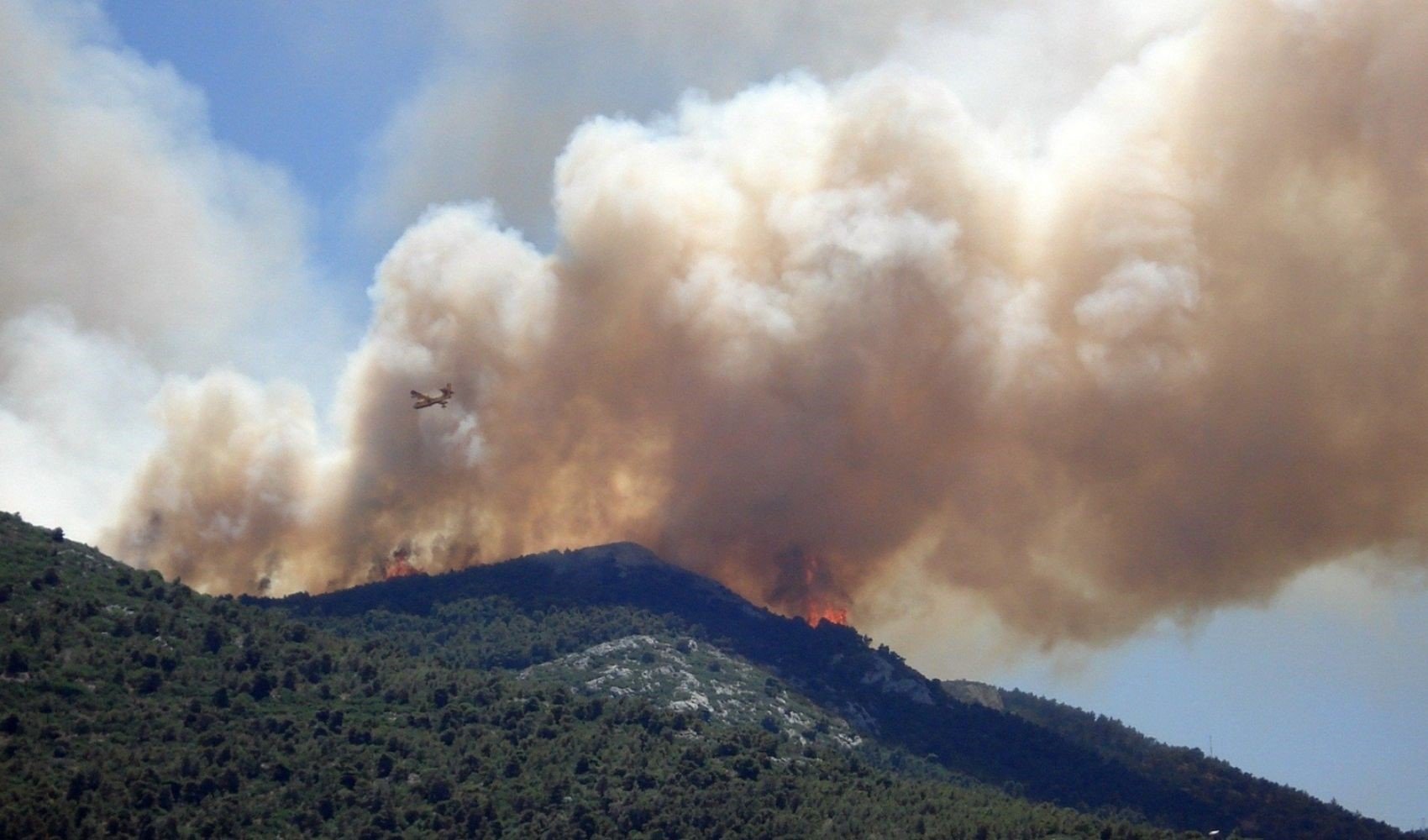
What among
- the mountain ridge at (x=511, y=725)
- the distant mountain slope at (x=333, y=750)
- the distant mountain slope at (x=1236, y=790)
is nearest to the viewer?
the distant mountain slope at (x=333, y=750)

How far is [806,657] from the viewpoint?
18325 centimetres

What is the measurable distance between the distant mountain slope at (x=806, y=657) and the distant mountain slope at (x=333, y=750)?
56.8 ft

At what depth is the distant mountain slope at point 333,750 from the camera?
408ft

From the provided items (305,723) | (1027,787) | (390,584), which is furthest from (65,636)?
(1027,787)

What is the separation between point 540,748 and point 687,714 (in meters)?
14.9

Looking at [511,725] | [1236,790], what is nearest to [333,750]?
[511,725]

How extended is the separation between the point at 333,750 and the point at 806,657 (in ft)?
193

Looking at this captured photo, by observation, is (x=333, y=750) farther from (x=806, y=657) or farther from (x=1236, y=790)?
(x=1236, y=790)

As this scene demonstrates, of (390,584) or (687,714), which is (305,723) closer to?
(687,714)

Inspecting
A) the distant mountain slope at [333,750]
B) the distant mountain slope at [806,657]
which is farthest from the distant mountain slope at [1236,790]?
the distant mountain slope at [333,750]

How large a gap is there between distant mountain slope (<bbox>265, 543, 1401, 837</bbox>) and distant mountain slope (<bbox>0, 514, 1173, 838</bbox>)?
17.3 m

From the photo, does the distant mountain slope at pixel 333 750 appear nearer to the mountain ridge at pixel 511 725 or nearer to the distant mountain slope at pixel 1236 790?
the mountain ridge at pixel 511 725

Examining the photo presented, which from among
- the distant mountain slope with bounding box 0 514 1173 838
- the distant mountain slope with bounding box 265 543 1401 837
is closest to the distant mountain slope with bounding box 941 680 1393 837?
the distant mountain slope with bounding box 265 543 1401 837

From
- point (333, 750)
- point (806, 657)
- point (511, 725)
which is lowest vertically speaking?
point (333, 750)
